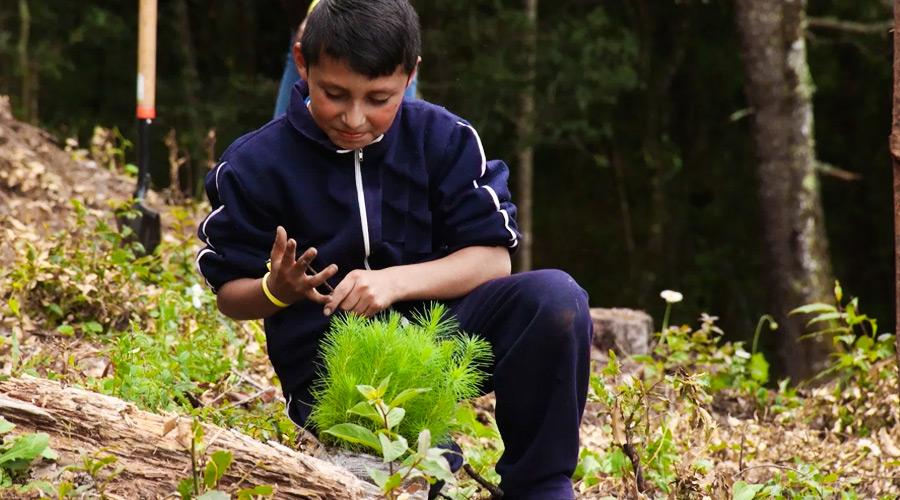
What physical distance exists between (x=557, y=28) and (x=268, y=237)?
8.29 m

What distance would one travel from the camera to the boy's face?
2404 millimetres

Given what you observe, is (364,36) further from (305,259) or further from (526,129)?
(526,129)

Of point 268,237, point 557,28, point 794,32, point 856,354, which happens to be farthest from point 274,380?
point 557,28

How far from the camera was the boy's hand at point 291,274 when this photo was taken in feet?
7.43

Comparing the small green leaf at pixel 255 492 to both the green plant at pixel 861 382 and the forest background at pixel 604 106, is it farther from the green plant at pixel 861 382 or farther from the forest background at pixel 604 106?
the forest background at pixel 604 106

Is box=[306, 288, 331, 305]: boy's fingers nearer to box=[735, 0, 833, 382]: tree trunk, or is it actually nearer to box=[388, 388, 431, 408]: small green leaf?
box=[388, 388, 431, 408]: small green leaf

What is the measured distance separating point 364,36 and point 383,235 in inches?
19.9

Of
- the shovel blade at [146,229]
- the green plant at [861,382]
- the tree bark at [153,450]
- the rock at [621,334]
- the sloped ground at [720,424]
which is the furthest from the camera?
the rock at [621,334]

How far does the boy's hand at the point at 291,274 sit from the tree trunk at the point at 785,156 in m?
5.62

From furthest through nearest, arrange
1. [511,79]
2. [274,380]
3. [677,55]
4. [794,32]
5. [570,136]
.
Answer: [677,55] < [570,136] < [511,79] < [794,32] < [274,380]

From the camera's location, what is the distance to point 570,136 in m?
11.2

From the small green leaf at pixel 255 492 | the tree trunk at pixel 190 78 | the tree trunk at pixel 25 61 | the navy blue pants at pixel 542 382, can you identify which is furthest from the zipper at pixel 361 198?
the tree trunk at pixel 25 61

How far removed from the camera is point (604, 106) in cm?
1223

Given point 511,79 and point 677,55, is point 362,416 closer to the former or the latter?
point 511,79
